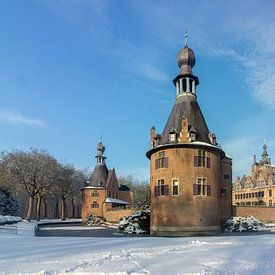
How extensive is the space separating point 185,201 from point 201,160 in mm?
4072

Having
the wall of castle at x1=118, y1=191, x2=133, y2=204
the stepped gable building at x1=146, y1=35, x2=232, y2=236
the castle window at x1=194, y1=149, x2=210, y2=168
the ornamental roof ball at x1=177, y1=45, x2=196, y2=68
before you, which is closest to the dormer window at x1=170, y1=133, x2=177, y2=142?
the stepped gable building at x1=146, y1=35, x2=232, y2=236

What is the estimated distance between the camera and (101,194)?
63062 millimetres

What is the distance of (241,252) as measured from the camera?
41.8 feet

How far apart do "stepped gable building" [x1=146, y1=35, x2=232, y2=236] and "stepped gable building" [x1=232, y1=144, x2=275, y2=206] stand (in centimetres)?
4178

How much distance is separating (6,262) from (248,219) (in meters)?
29.4

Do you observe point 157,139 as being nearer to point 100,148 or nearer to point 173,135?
point 173,135

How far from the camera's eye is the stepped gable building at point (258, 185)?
236ft

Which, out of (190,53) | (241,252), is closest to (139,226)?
(190,53)

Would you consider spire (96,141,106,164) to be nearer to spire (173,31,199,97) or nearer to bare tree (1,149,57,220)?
bare tree (1,149,57,220)

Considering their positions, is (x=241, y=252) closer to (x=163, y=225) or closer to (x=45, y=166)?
(x=163, y=225)

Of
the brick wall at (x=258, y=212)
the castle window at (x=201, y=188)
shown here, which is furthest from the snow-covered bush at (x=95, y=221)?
the castle window at (x=201, y=188)

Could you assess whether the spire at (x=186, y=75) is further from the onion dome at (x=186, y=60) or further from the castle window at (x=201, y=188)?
the castle window at (x=201, y=188)

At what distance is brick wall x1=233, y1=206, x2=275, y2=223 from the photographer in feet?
126

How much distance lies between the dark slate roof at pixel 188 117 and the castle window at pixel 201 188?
392 centimetres
